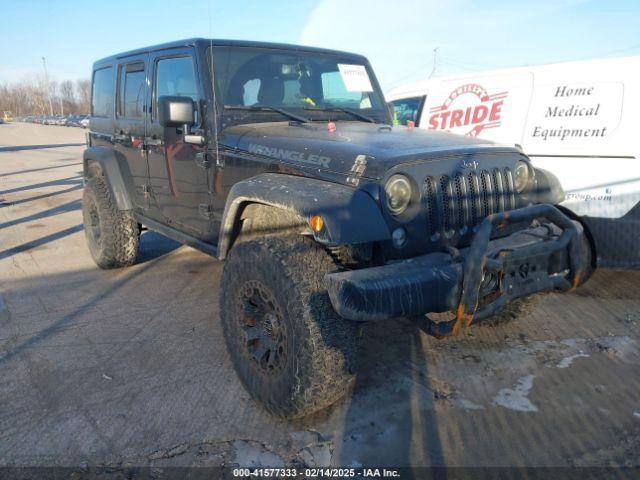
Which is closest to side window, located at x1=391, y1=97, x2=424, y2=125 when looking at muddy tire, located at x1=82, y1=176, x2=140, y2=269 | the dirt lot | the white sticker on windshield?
the white sticker on windshield

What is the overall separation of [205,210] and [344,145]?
1359 mm

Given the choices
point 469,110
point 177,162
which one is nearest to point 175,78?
point 177,162

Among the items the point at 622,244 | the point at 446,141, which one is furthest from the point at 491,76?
the point at 446,141

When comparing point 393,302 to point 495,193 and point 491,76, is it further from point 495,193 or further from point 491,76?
point 491,76

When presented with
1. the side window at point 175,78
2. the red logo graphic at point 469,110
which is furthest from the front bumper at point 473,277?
the red logo graphic at point 469,110

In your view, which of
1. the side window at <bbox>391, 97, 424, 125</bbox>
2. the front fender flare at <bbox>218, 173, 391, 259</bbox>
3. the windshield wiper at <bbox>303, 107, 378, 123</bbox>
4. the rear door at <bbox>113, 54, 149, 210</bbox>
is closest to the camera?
the front fender flare at <bbox>218, 173, 391, 259</bbox>

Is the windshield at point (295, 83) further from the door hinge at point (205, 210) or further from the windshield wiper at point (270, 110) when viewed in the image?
the door hinge at point (205, 210)

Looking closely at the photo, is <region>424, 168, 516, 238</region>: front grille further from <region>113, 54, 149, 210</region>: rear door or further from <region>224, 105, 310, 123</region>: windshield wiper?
<region>113, 54, 149, 210</region>: rear door

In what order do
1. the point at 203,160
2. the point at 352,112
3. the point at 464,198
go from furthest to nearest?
the point at 352,112 < the point at 203,160 < the point at 464,198

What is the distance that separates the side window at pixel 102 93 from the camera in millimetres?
5145

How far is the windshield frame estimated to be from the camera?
3.52m

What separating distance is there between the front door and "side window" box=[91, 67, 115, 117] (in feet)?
3.79

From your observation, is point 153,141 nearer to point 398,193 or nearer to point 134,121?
point 134,121

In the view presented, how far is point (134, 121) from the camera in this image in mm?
4566
